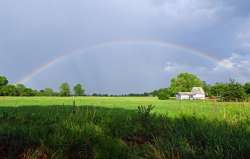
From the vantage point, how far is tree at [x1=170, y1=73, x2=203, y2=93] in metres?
136

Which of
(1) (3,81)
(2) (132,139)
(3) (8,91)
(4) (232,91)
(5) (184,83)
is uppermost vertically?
(5) (184,83)

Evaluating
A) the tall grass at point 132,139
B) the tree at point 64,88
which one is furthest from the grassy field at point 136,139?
the tree at point 64,88

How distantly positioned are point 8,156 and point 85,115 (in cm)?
260

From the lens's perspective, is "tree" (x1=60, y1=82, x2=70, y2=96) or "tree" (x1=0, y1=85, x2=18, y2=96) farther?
"tree" (x1=60, y1=82, x2=70, y2=96)

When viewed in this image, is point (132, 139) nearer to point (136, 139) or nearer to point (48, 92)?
point (136, 139)

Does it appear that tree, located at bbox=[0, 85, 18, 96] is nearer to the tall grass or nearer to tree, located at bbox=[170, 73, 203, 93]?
tree, located at bbox=[170, 73, 203, 93]

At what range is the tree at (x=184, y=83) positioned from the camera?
136500 millimetres

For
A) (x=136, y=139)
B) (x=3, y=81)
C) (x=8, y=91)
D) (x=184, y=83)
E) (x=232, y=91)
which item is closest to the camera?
(x=136, y=139)

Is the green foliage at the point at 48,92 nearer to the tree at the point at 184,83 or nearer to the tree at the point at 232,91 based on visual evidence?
the tree at the point at 184,83

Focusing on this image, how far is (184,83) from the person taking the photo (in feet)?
452

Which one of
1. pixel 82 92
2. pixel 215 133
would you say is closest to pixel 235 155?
pixel 215 133

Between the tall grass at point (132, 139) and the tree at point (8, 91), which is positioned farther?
the tree at point (8, 91)

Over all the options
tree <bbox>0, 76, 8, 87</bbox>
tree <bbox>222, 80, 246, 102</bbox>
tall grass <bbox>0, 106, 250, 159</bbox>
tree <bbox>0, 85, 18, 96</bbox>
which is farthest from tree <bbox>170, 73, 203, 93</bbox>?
tall grass <bbox>0, 106, 250, 159</bbox>

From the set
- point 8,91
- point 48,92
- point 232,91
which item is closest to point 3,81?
point 8,91
